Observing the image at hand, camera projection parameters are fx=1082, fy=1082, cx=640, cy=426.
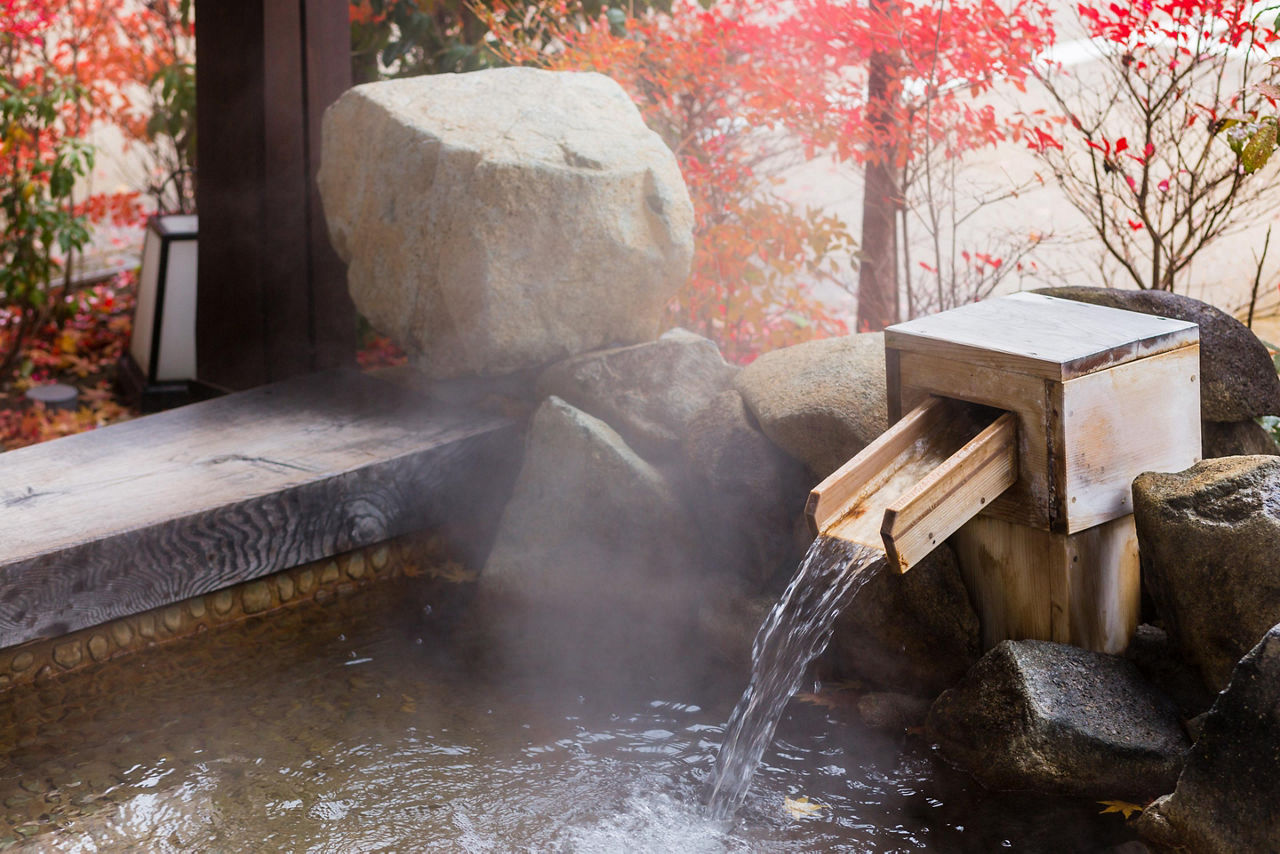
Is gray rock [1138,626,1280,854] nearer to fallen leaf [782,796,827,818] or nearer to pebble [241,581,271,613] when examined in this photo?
fallen leaf [782,796,827,818]

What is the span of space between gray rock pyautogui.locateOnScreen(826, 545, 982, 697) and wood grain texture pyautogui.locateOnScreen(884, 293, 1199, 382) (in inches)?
24.3

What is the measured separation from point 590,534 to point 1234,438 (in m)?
2.03

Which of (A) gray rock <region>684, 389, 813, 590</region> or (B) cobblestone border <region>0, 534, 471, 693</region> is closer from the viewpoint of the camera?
(B) cobblestone border <region>0, 534, 471, 693</region>

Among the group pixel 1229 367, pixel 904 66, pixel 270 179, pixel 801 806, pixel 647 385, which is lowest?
pixel 801 806

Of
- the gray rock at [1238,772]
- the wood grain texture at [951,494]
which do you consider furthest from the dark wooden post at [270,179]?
the gray rock at [1238,772]

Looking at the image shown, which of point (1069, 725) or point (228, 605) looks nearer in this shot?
point (1069, 725)

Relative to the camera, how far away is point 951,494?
2453 mm

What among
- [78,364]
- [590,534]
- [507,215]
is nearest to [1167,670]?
[590,534]

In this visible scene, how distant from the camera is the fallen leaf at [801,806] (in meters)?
2.67

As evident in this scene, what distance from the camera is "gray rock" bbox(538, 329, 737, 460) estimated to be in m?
3.91

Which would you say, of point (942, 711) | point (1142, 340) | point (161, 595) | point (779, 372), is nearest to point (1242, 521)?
point (1142, 340)

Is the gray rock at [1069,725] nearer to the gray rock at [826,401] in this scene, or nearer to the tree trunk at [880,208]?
the gray rock at [826,401]

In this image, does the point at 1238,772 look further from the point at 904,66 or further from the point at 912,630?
the point at 904,66

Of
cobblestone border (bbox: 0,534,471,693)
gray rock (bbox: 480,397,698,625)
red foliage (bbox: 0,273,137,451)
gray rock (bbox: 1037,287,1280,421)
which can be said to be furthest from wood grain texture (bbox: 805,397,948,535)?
red foliage (bbox: 0,273,137,451)
